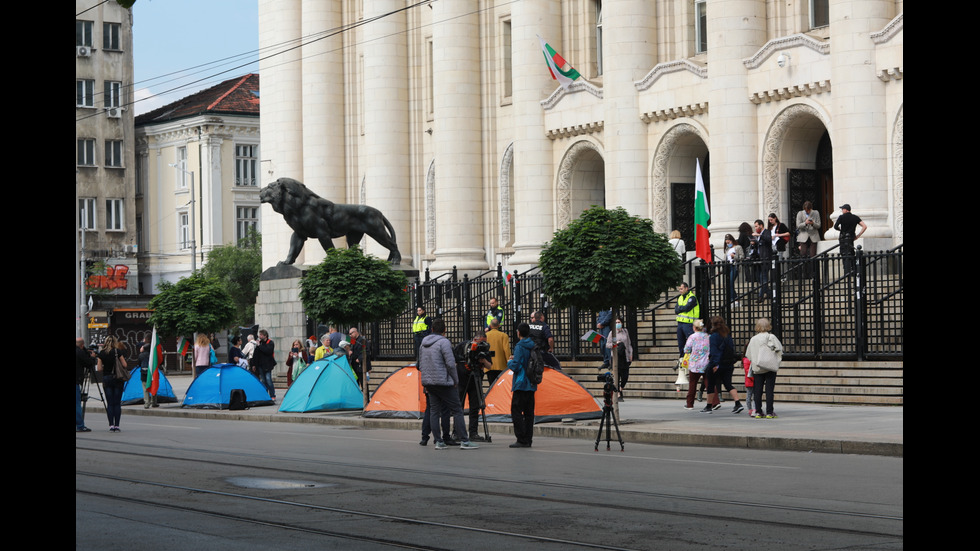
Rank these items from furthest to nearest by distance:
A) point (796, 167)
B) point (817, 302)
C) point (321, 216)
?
point (321, 216) → point (796, 167) → point (817, 302)

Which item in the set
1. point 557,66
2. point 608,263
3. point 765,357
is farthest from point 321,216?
point 765,357

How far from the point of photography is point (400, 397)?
24547 millimetres

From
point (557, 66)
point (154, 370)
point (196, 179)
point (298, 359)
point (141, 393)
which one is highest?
point (196, 179)

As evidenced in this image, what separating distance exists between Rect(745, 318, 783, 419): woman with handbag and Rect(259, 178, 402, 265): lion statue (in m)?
16.9

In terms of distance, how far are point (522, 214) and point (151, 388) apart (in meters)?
13.3

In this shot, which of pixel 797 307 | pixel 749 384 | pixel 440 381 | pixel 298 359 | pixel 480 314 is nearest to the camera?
pixel 440 381

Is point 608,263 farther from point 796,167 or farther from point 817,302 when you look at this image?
point 796,167

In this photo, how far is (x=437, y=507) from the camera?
11773 millimetres

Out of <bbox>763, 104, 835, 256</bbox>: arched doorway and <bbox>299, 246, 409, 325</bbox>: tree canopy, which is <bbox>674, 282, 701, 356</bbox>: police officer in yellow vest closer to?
<bbox>299, 246, 409, 325</bbox>: tree canopy

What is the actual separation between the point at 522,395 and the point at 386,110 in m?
29.7

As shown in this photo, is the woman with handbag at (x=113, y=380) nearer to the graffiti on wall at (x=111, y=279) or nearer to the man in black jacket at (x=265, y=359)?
the man in black jacket at (x=265, y=359)

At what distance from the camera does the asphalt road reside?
9898 millimetres

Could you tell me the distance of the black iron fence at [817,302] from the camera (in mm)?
24203
